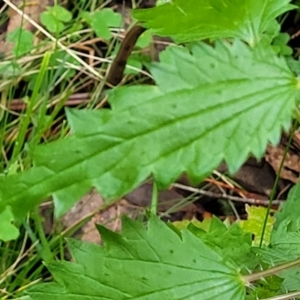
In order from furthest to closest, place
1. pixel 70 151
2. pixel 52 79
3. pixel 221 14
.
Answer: pixel 52 79
pixel 221 14
pixel 70 151

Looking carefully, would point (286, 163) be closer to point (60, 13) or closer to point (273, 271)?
point (60, 13)

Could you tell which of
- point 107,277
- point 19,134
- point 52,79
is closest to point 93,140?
point 107,277

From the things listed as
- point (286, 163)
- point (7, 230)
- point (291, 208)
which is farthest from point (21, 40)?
point (291, 208)

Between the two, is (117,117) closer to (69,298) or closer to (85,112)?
(85,112)

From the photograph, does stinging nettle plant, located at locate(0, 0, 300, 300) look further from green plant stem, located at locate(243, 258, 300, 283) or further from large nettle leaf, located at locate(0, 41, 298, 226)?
green plant stem, located at locate(243, 258, 300, 283)

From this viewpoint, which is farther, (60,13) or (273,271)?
(60,13)
